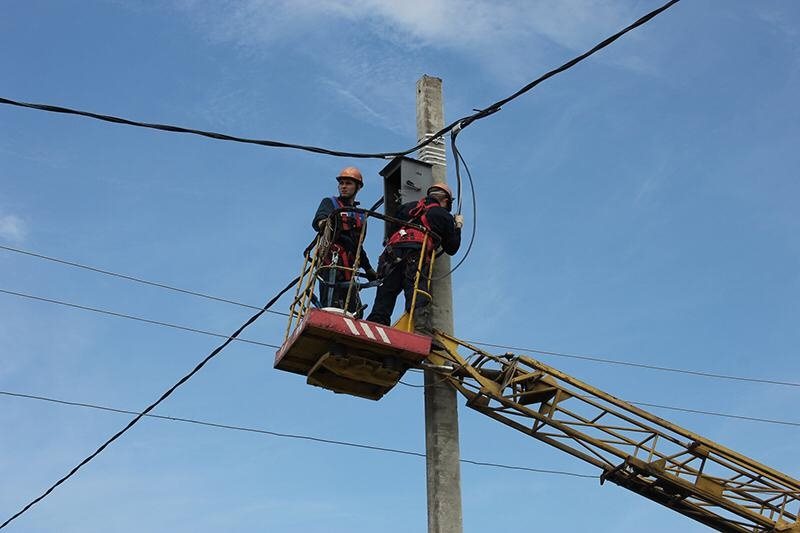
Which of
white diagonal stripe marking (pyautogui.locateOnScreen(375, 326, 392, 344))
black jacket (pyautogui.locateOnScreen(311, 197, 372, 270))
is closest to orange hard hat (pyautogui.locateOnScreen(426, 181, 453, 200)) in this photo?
black jacket (pyautogui.locateOnScreen(311, 197, 372, 270))

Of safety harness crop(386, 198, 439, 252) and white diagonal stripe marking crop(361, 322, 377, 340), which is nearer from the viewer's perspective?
white diagonal stripe marking crop(361, 322, 377, 340)

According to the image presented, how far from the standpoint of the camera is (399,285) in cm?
1086

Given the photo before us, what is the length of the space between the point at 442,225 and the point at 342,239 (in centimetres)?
108

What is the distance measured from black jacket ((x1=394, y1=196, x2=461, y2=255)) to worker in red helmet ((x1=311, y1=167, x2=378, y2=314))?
21.5 inches

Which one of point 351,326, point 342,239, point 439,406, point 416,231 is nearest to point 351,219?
point 342,239

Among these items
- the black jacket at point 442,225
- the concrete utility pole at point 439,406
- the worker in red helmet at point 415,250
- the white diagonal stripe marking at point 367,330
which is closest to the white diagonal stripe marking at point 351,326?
the white diagonal stripe marking at point 367,330

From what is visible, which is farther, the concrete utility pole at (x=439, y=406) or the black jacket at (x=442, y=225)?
the black jacket at (x=442, y=225)

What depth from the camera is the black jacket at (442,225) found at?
10859 mm

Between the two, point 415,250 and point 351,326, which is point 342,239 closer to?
point 415,250

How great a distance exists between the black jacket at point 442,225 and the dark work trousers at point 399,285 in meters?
0.15

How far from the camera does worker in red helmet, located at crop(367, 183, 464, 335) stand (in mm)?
10633

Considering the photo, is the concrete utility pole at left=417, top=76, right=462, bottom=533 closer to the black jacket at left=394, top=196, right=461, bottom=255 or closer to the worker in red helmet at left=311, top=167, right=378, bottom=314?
the black jacket at left=394, top=196, right=461, bottom=255

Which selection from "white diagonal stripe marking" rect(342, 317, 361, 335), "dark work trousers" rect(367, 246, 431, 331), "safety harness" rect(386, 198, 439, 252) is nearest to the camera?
"white diagonal stripe marking" rect(342, 317, 361, 335)

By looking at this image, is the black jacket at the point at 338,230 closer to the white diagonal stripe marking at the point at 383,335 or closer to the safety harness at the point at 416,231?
the safety harness at the point at 416,231
